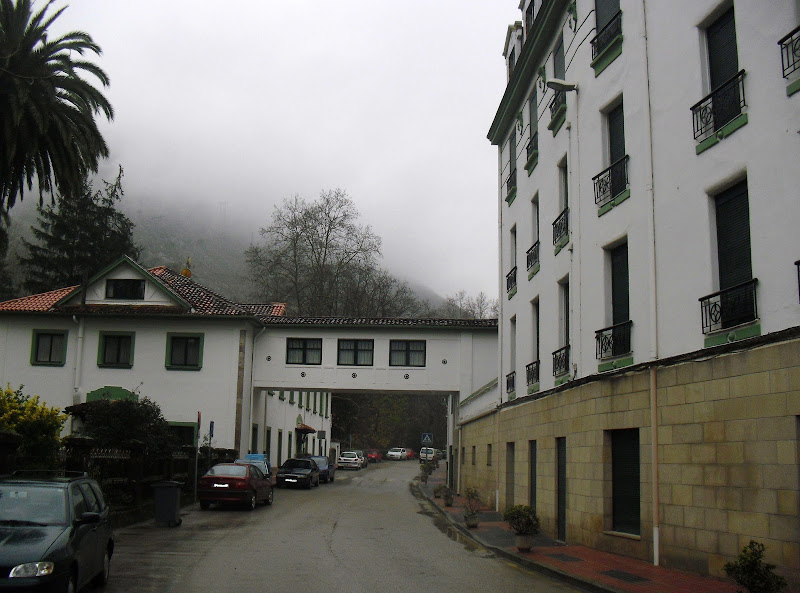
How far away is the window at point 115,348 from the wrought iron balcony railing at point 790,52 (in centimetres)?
3342

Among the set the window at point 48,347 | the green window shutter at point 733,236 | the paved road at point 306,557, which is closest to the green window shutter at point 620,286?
the green window shutter at point 733,236

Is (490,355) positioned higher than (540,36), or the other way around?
(540,36)

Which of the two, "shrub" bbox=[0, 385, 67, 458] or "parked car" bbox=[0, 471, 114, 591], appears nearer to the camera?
"parked car" bbox=[0, 471, 114, 591]

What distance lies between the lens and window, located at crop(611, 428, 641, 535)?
560 inches

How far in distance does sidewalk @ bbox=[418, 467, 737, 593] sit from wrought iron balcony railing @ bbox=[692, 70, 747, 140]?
6806mm

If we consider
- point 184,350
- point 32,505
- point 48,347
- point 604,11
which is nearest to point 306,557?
point 32,505

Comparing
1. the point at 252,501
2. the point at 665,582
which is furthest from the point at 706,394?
the point at 252,501

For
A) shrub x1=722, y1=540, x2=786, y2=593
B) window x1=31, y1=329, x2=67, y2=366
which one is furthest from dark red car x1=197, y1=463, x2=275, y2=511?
shrub x1=722, y1=540, x2=786, y2=593

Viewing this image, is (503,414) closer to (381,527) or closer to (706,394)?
(381,527)

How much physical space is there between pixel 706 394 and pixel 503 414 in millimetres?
13194

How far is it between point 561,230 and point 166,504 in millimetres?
12089

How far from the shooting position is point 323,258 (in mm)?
57188

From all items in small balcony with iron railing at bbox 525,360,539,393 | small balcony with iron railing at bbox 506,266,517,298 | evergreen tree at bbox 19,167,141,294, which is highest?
evergreen tree at bbox 19,167,141,294

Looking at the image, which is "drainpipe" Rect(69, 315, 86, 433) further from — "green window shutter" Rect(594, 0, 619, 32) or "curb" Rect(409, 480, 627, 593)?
Answer: "green window shutter" Rect(594, 0, 619, 32)
